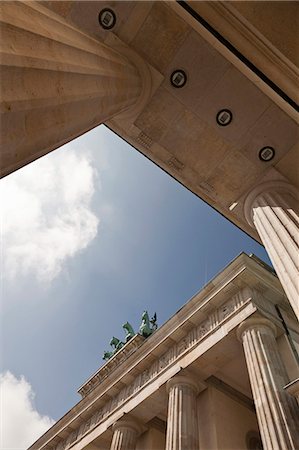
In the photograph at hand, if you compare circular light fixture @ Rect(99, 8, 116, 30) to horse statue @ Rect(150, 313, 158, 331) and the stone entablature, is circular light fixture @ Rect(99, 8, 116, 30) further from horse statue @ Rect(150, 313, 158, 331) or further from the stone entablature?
horse statue @ Rect(150, 313, 158, 331)

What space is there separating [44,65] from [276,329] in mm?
15812

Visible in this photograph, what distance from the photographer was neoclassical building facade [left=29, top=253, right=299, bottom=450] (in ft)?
53.5

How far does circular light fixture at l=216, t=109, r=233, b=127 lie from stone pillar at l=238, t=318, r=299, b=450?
9171mm

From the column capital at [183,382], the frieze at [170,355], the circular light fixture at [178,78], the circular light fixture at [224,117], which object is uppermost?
the circular light fixture at [178,78]

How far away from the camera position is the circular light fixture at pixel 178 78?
13148 millimetres

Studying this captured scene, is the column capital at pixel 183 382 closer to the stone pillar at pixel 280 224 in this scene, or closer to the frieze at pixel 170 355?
the frieze at pixel 170 355

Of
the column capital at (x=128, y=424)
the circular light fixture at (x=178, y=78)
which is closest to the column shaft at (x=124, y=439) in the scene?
the column capital at (x=128, y=424)

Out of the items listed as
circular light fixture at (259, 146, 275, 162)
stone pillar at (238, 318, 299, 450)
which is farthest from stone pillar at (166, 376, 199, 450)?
circular light fixture at (259, 146, 275, 162)

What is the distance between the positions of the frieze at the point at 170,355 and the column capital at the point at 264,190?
6.05 meters

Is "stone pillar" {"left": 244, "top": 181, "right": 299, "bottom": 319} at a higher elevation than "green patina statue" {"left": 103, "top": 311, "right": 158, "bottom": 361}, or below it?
below

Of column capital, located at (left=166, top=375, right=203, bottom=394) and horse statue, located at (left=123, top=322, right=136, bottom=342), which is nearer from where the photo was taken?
column capital, located at (left=166, top=375, right=203, bottom=394)

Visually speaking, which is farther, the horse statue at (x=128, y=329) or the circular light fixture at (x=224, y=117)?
the horse statue at (x=128, y=329)

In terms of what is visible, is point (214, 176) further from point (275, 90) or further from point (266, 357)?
point (266, 357)

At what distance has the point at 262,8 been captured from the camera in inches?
427
